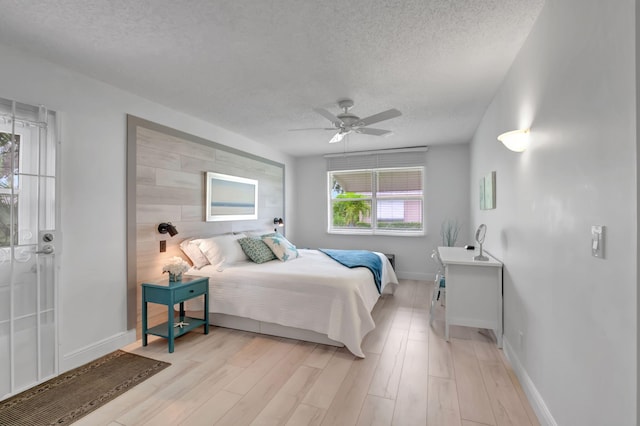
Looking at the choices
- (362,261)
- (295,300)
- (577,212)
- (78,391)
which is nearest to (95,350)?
(78,391)

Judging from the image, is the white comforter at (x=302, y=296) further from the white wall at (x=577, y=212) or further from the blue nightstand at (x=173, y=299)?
the white wall at (x=577, y=212)

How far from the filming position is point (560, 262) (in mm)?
1536

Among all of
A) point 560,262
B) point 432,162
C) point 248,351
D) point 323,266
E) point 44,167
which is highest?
point 432,162

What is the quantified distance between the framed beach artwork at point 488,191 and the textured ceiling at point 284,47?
810 millimetres

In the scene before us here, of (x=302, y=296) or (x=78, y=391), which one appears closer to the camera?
(x=78, y=391)

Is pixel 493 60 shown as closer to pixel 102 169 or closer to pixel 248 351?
pixel 248 351

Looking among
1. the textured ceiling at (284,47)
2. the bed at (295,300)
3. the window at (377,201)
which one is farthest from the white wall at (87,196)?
the window at (377,201)

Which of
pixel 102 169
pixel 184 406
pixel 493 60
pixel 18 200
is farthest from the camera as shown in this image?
pixel 102 169

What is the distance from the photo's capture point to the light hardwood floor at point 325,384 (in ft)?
6.05

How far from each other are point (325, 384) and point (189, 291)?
5.20ft

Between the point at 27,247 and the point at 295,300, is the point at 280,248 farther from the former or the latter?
the point at 27,247

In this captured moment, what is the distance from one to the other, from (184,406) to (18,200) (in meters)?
1.85

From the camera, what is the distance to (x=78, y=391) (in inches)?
83.7

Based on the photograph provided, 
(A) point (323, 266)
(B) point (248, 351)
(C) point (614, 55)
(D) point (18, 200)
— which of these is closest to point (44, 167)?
(D) point (18, 200)
